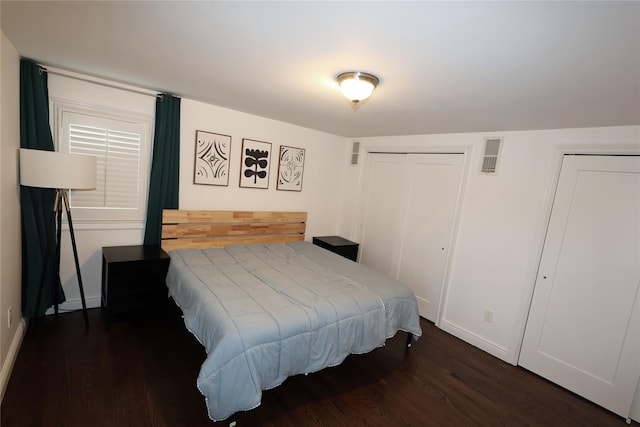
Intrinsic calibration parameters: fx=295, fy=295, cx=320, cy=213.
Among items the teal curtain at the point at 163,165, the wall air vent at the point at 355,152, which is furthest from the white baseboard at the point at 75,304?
the wall air vent at the point at 355,152

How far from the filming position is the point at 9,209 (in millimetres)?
2041

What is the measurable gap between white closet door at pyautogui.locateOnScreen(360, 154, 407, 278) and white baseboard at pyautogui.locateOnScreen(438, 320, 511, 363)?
37.3 inches

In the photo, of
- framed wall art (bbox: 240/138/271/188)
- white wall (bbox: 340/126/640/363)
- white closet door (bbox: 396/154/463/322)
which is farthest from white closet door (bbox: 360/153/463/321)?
framed wall art (bbox: 240/138/271/188)

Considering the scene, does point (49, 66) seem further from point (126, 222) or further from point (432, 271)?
point (432, 271)

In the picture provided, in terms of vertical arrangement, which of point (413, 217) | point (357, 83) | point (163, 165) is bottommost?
point (413, 217)

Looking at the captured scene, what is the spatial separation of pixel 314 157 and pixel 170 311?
273 cm

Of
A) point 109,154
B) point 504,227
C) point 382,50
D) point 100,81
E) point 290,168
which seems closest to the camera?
point 382,50

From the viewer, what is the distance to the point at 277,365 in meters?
1.88

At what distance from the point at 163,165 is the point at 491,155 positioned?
3491 mm

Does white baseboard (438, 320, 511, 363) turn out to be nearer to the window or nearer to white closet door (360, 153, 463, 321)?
white closet door (360, 153, 463, 321)

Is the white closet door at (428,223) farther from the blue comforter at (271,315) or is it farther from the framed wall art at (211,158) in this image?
the framed wall art at (211,158)

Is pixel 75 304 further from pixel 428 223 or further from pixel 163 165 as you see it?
pixel 428 223

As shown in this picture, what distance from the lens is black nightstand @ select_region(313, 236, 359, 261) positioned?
13.9ft

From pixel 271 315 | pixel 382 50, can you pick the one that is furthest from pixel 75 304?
pixel 382 50
